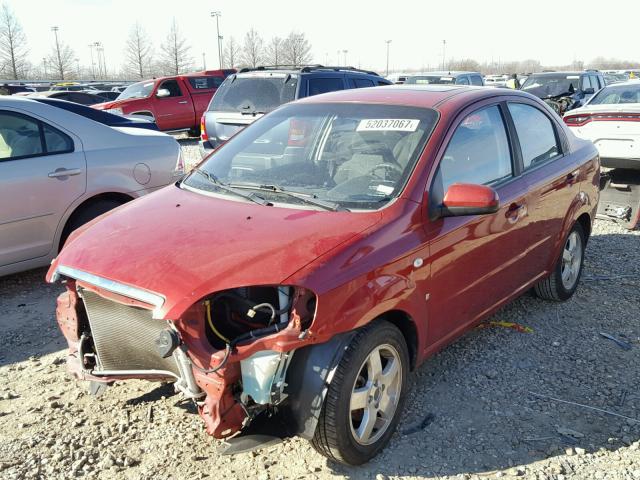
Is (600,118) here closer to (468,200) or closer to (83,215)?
(468,200)

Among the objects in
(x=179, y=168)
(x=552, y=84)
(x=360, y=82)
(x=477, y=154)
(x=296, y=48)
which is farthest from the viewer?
(x=296, y=48)

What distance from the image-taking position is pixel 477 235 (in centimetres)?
351

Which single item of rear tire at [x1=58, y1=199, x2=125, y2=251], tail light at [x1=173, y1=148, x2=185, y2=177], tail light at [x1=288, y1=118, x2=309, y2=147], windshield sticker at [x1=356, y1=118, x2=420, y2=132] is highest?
windshield sticker at [x1=356, y1=118, x2=420, y2=132]

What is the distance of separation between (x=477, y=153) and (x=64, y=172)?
11.6ft

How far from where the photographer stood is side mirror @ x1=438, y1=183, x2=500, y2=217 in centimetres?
308

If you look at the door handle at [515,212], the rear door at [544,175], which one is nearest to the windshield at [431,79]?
the rear door at [544,175]

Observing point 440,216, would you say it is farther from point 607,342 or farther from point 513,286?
point 607,342

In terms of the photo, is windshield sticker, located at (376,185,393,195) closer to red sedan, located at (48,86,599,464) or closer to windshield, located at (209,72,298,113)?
red sedan, located at (48,86,599,464)

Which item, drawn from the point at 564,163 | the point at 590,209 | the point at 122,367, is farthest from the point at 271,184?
the point at 590,209

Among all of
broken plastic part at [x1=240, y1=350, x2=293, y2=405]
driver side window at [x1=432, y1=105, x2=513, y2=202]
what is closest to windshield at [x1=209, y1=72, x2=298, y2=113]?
driver side window at [x1=432, y1=105, x2=513, y2=202]

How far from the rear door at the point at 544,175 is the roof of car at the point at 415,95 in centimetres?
30

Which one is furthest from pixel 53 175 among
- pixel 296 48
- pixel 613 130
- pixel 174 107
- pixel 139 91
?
pixel 296 48

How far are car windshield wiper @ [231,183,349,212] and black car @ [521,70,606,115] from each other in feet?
39.2

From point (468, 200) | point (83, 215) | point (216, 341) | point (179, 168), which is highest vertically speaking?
point (468, 200)
